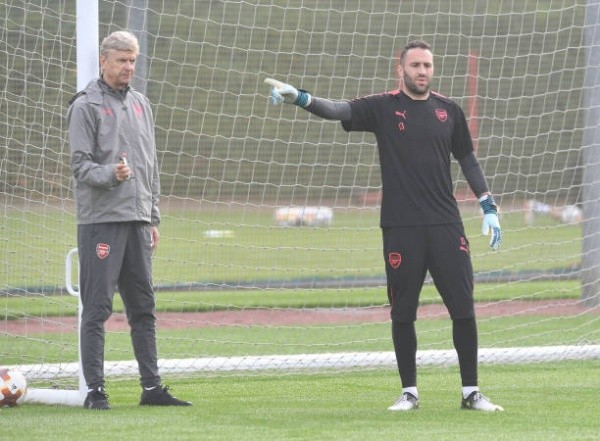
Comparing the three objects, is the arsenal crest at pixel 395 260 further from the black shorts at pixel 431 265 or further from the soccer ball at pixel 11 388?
the soccer ball at pixel 11 388

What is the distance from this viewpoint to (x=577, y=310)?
40.1 feet

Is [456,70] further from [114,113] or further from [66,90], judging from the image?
[114,113]

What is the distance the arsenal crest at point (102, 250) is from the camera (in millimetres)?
7086

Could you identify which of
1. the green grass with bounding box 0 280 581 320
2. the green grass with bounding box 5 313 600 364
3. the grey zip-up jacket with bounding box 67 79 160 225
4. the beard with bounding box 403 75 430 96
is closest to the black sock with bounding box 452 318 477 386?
the beard with bounding box 403 75 430 96

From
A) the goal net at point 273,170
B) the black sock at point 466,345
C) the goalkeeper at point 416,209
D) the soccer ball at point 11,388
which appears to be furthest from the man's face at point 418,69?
the soccer ball at point 11,388

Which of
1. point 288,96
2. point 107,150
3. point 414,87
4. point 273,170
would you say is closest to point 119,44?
point 107,150

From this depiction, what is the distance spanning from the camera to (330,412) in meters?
7.00

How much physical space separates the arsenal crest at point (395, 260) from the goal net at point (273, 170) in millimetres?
1952

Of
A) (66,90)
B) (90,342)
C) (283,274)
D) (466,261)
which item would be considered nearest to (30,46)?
(66,90)

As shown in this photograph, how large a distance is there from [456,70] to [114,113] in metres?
5.38

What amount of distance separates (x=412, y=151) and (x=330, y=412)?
4.77 feet

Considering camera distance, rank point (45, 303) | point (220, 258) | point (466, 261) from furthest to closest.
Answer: point (220, 258) → point (45, 303) → point (466, 261)

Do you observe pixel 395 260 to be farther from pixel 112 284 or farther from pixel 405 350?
pixel 112 284

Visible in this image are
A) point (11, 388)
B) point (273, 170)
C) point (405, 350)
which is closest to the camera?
point (405, 350)
